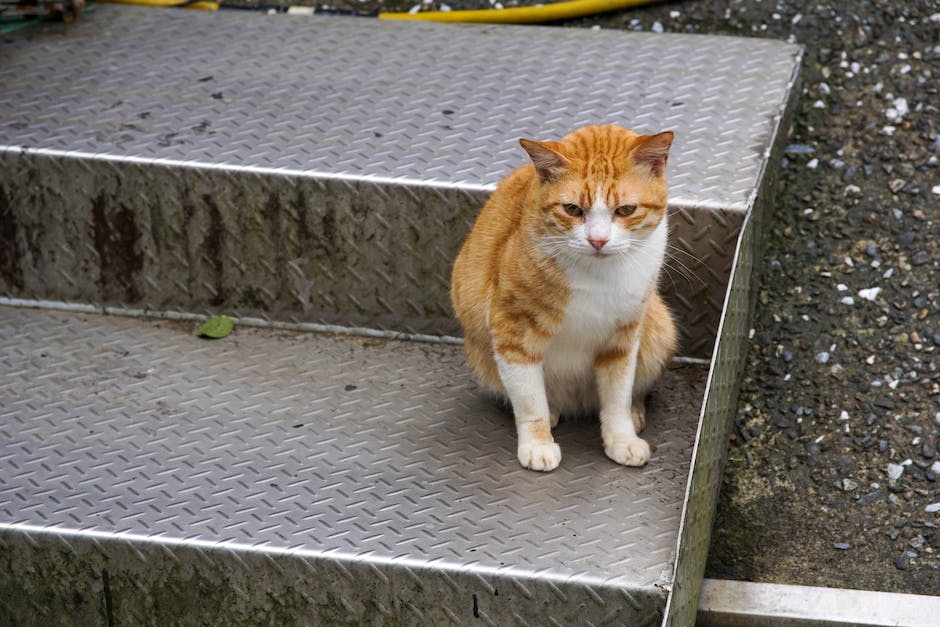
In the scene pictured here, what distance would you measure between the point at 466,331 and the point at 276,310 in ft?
2.32

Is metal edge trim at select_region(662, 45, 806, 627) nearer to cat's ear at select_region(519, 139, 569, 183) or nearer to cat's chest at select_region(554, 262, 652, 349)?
cat's chest at select_region(554, 262, 652, 349)

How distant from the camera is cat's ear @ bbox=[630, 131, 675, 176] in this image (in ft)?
7.67

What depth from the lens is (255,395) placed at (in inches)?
116

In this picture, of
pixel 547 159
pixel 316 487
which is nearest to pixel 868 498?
pixel 547 159

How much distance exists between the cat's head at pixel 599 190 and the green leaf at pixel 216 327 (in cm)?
114

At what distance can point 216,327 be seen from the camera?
3.21 meters

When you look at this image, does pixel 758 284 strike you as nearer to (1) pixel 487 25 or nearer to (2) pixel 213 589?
(1) pixel 487 25

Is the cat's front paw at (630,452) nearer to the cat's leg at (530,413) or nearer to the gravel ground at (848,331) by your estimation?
the cat's leg at (530,413)

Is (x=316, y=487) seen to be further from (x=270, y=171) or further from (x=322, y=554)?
(x=270, y=171)

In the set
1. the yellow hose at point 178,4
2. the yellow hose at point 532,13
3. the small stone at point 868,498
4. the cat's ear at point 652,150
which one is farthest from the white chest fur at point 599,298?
the yellow hose at point 178,4

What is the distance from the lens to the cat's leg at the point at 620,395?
101 inches

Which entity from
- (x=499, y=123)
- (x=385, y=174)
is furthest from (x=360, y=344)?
(x=499, y=123)

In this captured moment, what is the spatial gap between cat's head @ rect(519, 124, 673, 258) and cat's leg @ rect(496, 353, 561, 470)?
0.29 m

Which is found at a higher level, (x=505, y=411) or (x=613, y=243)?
(x=613, y=243)
